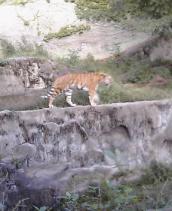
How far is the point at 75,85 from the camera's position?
10.4 meters

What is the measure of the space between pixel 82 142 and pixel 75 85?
5.29 feet

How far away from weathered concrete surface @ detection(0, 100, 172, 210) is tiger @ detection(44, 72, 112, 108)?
1.11 m

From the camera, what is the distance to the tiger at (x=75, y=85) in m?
10.2

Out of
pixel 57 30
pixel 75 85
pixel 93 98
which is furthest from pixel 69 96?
pixel 57 30

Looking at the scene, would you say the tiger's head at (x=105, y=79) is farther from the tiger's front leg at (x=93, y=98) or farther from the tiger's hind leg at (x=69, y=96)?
the tiger's hind leg at (x=69, y=96)

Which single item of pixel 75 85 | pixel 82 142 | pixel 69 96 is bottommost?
pixel 82 142

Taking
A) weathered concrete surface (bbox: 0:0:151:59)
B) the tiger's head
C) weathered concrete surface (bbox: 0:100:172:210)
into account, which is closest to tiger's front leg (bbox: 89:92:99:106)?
the tiger's head

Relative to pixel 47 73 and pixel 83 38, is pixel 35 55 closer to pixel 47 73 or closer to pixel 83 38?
pixel 47 73

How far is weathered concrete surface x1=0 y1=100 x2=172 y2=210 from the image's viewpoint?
8.40 metres

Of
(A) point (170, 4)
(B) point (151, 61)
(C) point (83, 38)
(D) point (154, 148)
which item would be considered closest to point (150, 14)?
(A) point (170, 4)

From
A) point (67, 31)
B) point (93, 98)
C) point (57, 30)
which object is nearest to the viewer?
point (93, 98)

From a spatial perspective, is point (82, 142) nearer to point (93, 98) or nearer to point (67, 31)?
point (93, 98)

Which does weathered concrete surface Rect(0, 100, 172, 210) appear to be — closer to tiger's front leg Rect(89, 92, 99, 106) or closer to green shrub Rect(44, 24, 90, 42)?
tiger's front leg Rect(89, 92, 99, 106)

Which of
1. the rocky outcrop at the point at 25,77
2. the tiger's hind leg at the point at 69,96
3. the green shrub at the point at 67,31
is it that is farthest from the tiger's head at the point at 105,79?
the green shrub at the point at 67,31
